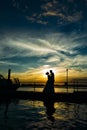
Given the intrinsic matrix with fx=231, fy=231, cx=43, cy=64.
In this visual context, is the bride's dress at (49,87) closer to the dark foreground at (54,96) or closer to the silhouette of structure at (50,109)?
the dark foreground at (54,96)

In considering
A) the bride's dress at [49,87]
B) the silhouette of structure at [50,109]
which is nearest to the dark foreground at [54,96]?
the silhouette of structure at [50,109]

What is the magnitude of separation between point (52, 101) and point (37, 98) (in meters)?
2.36

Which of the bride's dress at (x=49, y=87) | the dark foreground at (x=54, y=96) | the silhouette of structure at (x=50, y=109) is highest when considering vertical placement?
the bride's dress at (x=49, y=87)

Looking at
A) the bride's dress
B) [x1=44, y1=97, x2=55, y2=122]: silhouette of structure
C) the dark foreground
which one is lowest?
[x1=44, y1=97, x2=55, y2=122]: silhouette of structure

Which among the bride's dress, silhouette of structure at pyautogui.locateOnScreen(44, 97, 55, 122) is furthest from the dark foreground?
the bride's dress

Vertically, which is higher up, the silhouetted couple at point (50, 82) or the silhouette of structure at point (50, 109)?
the silhouetted couple at point (50, 82)

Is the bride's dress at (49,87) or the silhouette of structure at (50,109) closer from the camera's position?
the silhouette of structure at (50,109)

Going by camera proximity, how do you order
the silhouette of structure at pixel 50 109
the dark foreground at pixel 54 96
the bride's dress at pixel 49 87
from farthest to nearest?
the bride's dress at pixel 49 87 → the dark foreground at pixel 54 96 → the silhouette of structure at pixel 50 109

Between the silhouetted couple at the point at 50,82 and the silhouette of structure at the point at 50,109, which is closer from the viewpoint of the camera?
the silhouette of structure at the point at 50,109

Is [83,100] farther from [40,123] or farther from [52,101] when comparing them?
[40,123]

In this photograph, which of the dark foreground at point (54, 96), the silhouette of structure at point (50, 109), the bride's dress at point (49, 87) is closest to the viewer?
the silhouette of structure at point (50, 109)

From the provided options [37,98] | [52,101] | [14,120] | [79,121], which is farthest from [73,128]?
[37,98]

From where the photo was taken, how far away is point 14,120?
10836 mm

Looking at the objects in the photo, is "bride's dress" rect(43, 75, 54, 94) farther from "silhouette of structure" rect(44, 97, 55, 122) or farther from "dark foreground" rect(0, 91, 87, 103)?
"silhouette of structure" rect(44, 97, 55, 122)
